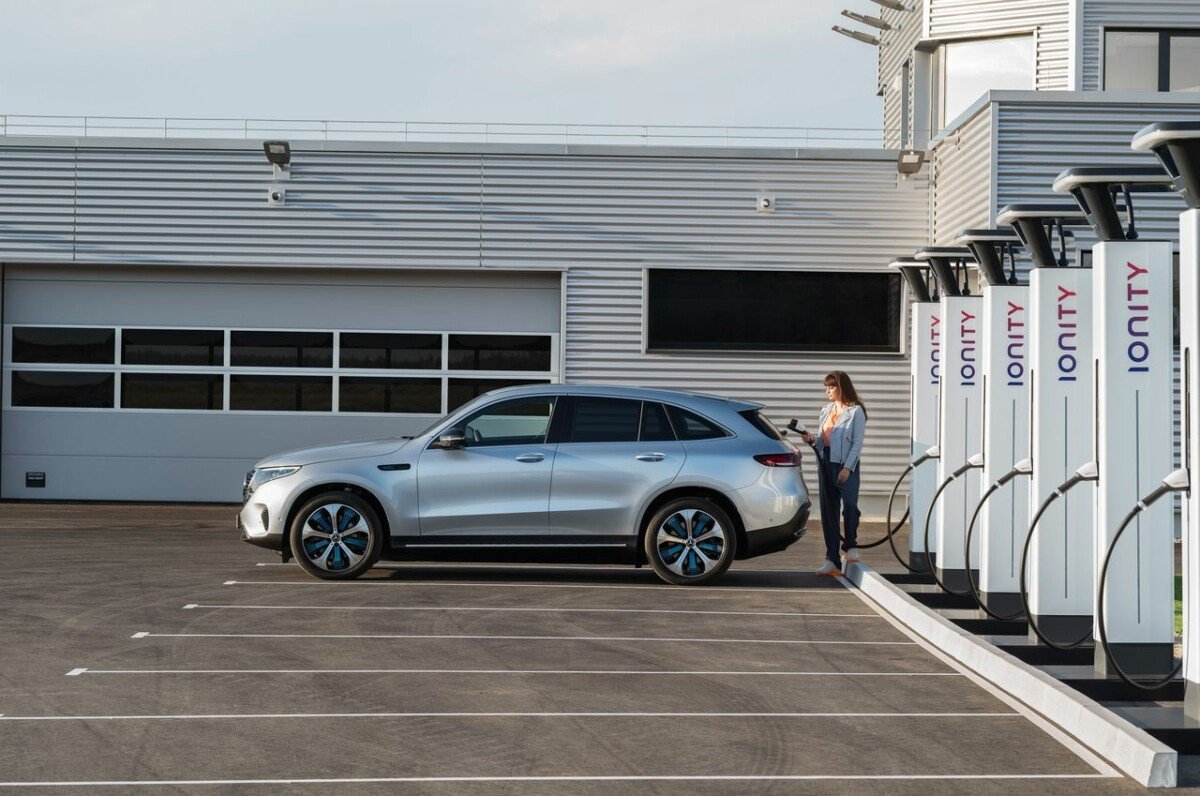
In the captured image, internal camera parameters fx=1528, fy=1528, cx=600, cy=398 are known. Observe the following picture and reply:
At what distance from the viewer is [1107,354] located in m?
7.82

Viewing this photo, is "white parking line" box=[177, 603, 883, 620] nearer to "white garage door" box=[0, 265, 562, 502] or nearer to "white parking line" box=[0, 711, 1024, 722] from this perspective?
"white parking line" box=[0, 711, 1024, 722]

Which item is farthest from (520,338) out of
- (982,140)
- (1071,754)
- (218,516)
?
(1071,754)

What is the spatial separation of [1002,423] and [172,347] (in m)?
12.9

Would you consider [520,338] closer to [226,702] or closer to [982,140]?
[982,140]

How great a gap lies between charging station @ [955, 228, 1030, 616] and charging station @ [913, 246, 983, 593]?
116 cm

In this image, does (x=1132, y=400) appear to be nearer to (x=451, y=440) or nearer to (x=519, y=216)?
(x=451, y=440)

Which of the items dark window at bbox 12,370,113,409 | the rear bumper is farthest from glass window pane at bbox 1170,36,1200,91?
dark window at bbox 12,370,113,409

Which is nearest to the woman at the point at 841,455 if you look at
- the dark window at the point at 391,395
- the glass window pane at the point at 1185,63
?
the dark window at the point at 391,395

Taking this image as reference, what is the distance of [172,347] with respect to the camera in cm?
2014

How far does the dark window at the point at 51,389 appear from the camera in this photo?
66.3 ft

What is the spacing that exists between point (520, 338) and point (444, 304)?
1099 mm

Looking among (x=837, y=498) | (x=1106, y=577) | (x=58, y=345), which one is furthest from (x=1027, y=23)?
(x=1106, y=577)

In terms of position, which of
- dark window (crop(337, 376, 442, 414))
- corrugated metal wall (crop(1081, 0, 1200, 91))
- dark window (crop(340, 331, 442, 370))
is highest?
corrugated metal wall (crop(1081, 0, 1200, 91))

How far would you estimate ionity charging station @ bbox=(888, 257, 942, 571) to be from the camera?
12750 mm
